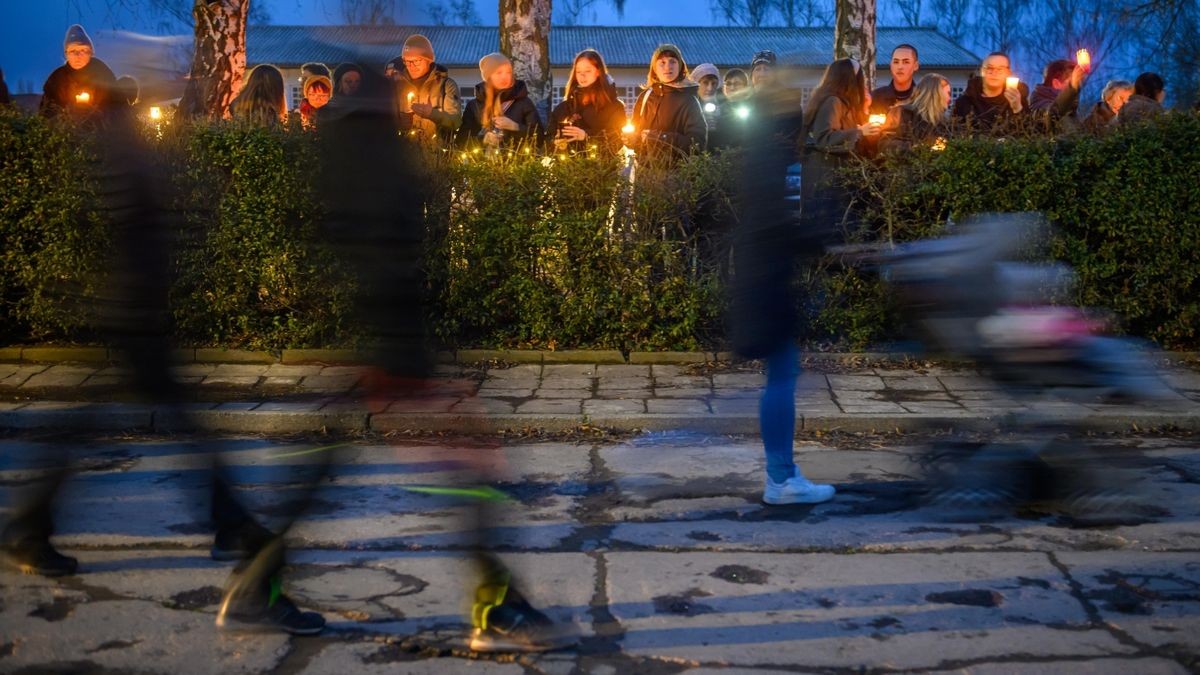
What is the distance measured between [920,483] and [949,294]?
128cm

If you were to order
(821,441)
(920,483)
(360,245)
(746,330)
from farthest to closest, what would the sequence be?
1. (821,441)
2. (920,483)
3. (746,330)
4. (360,245)

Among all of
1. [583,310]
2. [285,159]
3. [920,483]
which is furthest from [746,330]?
[285,159]

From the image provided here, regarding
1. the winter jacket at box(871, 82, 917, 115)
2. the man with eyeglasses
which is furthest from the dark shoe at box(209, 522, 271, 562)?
the man with eyeglasses

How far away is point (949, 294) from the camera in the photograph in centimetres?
546

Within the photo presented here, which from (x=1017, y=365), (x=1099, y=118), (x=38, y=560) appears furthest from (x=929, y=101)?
(x=38, y=560)

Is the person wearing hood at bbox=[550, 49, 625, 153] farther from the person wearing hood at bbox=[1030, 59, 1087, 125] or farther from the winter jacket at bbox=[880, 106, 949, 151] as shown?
the person wearing hood at bbox=[1030, 59, 1087, 125]

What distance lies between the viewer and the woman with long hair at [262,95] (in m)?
10.5

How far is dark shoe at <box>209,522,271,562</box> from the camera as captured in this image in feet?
14.6

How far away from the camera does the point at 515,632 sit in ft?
13.0

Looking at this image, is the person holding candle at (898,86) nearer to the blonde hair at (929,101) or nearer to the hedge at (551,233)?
the blonde hair at (929,101)

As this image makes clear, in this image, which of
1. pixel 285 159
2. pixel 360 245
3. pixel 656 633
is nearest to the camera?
pixel 360 245

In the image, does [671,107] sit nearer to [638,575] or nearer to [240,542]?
[638,575]

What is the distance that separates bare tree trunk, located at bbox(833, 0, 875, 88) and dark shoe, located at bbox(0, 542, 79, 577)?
11.2m

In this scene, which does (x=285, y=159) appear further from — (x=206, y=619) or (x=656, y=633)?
(x=656, y=633)
